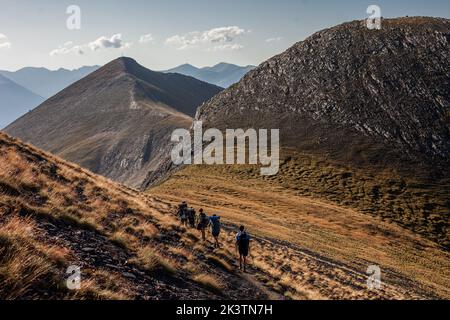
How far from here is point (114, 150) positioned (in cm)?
18488

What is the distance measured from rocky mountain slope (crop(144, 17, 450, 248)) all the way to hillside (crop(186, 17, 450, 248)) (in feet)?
0.77

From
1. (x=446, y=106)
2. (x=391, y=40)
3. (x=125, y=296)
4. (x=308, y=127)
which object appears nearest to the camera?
(x=125, y=296)

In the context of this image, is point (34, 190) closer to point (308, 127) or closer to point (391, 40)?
point (308, 127)

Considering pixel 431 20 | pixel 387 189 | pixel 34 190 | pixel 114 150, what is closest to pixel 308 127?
pixel 387 189

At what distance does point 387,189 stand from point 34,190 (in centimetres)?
7012

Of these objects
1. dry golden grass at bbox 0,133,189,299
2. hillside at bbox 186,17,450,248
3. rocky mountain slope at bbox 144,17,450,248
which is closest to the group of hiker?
dry golden grass at bbox 0,133,189,299

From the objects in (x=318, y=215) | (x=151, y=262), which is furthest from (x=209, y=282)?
(x=318, y=215)

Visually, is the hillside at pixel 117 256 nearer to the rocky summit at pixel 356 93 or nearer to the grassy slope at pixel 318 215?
the grassy slope at pixel 318 215

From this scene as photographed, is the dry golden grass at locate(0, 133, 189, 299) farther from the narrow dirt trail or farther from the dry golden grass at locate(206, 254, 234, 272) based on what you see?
the narrow dirt trail

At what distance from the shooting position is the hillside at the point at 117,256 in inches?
386

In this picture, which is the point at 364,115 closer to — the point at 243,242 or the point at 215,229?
the point at 215,229

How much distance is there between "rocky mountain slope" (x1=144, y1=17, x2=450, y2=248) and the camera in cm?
7350

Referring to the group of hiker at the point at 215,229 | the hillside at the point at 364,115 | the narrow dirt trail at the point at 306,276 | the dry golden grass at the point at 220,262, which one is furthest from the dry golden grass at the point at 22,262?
the hillside at the point at 364,115

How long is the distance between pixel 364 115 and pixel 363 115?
9.6 inches
